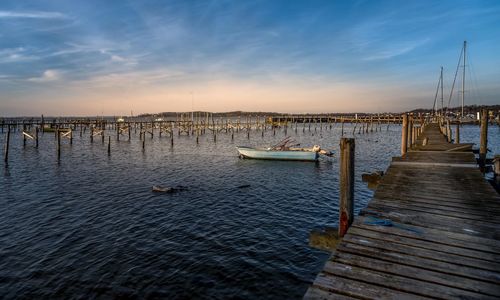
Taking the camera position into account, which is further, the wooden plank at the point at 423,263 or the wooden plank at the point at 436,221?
the wooden plank at the point at 436,221

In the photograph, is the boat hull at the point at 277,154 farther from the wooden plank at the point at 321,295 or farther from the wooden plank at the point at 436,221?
the wooden plank at the point at 321,295

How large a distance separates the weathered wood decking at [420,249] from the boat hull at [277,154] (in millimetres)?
21409

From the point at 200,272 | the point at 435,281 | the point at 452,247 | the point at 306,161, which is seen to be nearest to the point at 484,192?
the point at 452,247

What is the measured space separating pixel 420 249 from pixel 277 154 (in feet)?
87.6

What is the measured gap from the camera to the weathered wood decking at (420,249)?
12.2 ft

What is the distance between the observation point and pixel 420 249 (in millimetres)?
4828

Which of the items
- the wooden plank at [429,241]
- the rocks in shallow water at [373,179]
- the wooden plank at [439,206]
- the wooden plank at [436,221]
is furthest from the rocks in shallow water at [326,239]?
the rocks in shallow water at [373,179]

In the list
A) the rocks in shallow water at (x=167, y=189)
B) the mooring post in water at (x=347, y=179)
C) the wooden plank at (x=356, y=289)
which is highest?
the mooring post in water at (x=347, y=179)

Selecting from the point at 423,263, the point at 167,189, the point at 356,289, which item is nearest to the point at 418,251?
the point at 423,263

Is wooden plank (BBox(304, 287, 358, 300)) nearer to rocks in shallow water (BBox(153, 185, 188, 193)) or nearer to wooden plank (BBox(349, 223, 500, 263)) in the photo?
wooden plank (BBox(349, 223, 500, 263))

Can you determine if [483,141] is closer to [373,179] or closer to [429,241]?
[373,179]

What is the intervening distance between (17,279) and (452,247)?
11.2m

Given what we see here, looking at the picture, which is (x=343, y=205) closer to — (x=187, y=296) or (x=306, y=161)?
(x=187, y=296)

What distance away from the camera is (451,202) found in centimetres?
736
